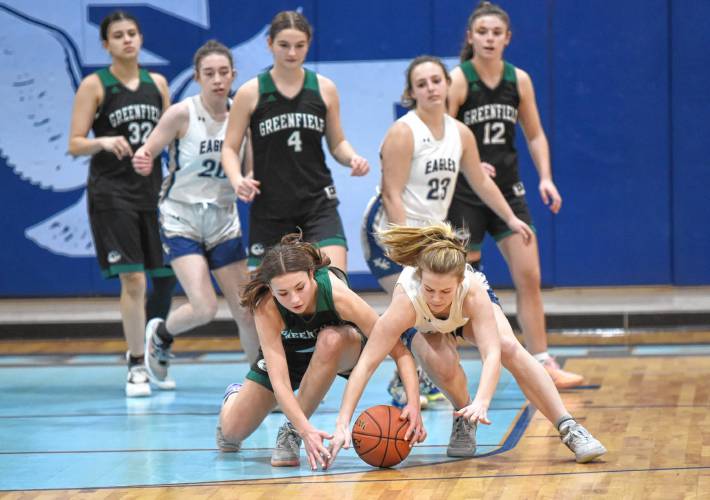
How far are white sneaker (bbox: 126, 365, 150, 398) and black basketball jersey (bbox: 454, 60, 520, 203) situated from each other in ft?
7.01

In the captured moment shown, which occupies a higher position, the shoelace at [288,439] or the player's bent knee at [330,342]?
the player's bent knee at [330,342]

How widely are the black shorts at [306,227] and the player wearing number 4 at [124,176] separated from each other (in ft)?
3.31

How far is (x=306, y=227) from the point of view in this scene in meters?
6.02

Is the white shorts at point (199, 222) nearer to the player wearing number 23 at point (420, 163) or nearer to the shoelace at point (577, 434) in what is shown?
the player wearing number 23 at point (420, 163)

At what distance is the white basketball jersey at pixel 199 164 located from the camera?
6.46 meters

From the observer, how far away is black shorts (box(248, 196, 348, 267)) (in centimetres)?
596

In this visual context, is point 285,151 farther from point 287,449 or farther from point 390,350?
point 287,449

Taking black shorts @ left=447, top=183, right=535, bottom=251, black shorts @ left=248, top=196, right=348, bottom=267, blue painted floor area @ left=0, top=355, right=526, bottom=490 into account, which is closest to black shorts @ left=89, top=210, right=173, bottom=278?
blue painted floor area @ left=0, top=355, right=526, bottom=490

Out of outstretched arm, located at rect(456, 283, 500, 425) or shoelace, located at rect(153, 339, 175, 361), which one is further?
shoelace, located at rect(153, 339, 175, 361)

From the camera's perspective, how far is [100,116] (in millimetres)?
6906

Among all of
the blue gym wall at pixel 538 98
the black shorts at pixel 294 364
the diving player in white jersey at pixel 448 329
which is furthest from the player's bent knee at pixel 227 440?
the blue gym wall at pixel 538 98

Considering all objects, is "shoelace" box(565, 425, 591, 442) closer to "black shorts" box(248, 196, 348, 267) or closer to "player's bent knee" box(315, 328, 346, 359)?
"player's bent knee" box(315, 328, 346, 359)

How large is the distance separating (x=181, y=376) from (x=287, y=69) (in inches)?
85.4

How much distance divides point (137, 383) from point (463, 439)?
2.40 m
